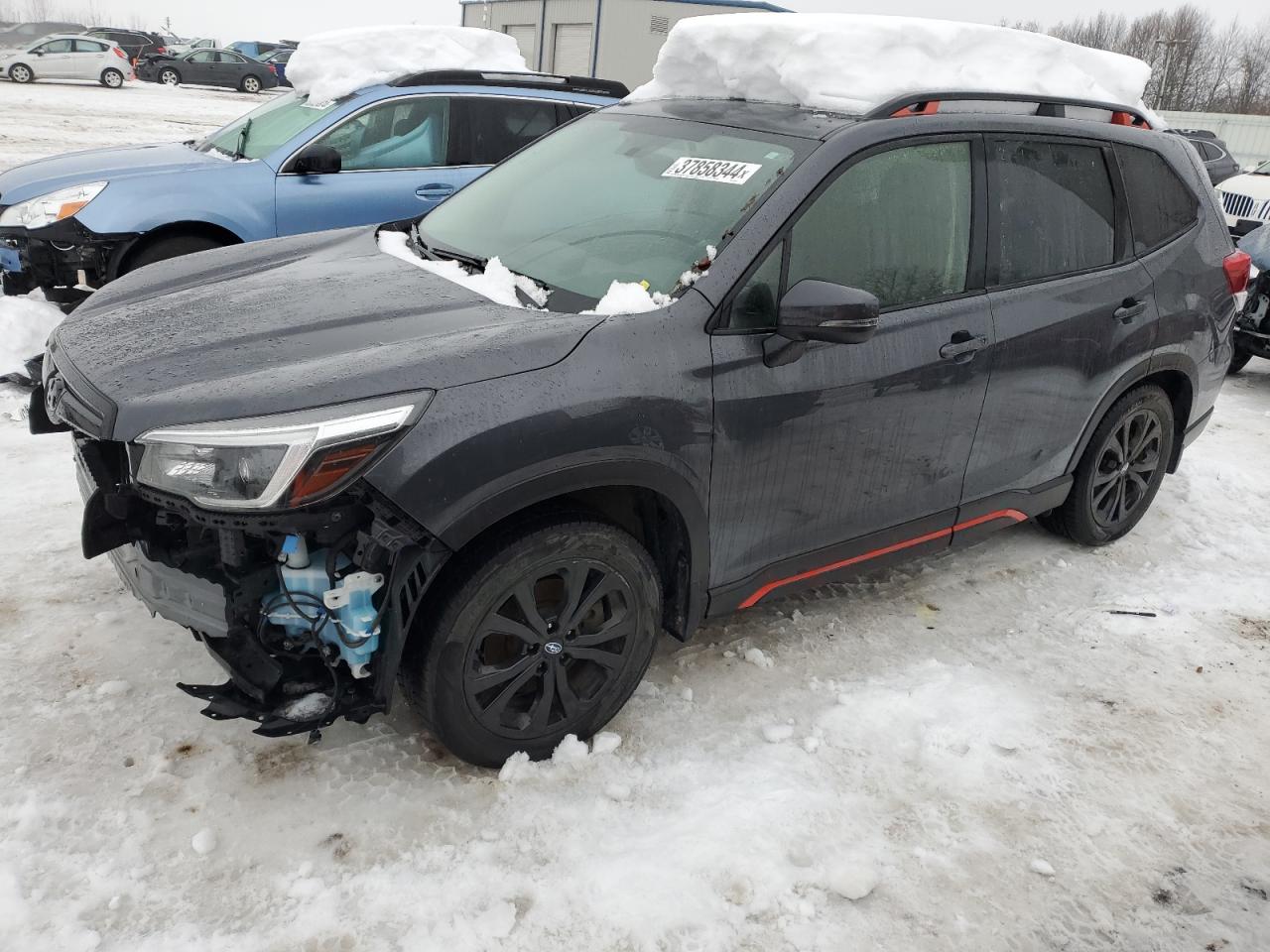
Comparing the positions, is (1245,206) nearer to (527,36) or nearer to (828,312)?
(828,312)

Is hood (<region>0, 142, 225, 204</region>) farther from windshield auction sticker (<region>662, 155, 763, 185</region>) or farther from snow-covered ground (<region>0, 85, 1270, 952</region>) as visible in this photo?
windshield auction sticker (<region>662, 155, 763, 185</region>)

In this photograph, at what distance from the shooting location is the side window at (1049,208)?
362cm

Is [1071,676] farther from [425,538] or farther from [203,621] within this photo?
[203,621]

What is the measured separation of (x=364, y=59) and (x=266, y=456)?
6156 millimetres

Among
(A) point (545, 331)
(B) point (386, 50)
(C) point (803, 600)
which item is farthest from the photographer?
(B) point (386, 50)

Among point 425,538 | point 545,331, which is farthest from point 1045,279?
point 425,538

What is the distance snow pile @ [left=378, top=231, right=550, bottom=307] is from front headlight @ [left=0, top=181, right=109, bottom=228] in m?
3.72

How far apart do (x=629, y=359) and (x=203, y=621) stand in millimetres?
1265

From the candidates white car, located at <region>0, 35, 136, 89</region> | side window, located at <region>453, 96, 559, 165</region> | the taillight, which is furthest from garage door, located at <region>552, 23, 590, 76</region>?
the taillight

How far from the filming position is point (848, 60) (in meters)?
3.49

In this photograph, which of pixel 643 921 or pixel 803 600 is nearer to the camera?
pixel 643 921

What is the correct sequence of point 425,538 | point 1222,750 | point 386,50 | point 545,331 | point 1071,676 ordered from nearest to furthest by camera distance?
1. point 425,538
2. point 545,331
3. point 1222,750
4. point 1071,676
5. point 386,50

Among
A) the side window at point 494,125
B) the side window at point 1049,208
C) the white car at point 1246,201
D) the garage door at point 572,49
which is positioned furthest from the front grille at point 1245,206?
the garage door at point 572,49

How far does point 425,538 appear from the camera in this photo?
2.47m
